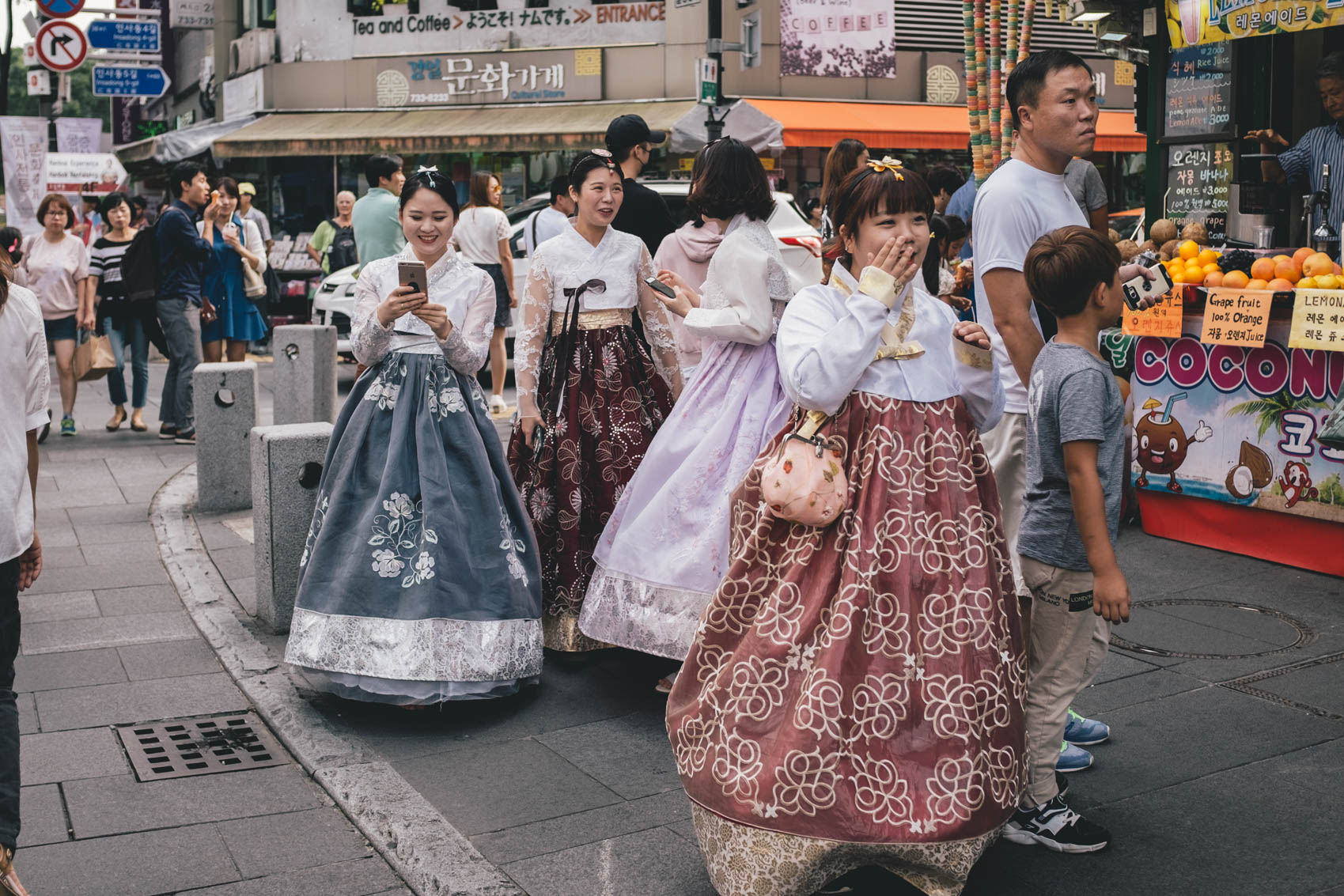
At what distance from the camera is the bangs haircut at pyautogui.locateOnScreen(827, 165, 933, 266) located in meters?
3.27

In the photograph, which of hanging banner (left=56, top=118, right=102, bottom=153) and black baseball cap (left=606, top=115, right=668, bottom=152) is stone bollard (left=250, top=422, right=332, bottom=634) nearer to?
black baseball cap (left=606, top=115, right=668, bottom=152)

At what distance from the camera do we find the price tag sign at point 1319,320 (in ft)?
18.5

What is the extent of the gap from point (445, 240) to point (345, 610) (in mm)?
1393

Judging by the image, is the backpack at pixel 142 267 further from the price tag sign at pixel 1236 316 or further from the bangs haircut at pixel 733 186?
the price tag sign at pixel 1236 316

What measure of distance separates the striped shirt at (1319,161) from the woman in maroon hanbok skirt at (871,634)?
443 cm

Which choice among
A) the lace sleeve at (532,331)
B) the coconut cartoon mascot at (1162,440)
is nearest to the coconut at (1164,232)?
the coconut cartoon mascot at (1162,440)

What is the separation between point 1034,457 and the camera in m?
3.58

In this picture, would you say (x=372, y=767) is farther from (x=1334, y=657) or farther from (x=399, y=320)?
(x=1334, y=657)

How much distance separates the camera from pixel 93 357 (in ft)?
34.6

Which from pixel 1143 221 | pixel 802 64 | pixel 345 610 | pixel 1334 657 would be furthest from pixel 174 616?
pixel 802 64

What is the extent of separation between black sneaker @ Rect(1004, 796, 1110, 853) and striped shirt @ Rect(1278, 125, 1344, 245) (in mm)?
4343

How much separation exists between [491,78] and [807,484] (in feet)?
67.5

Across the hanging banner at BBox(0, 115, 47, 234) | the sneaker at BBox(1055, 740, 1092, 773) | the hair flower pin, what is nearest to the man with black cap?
the hair flower pin

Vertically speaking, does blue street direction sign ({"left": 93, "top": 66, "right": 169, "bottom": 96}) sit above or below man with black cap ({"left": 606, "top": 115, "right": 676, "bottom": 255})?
above
